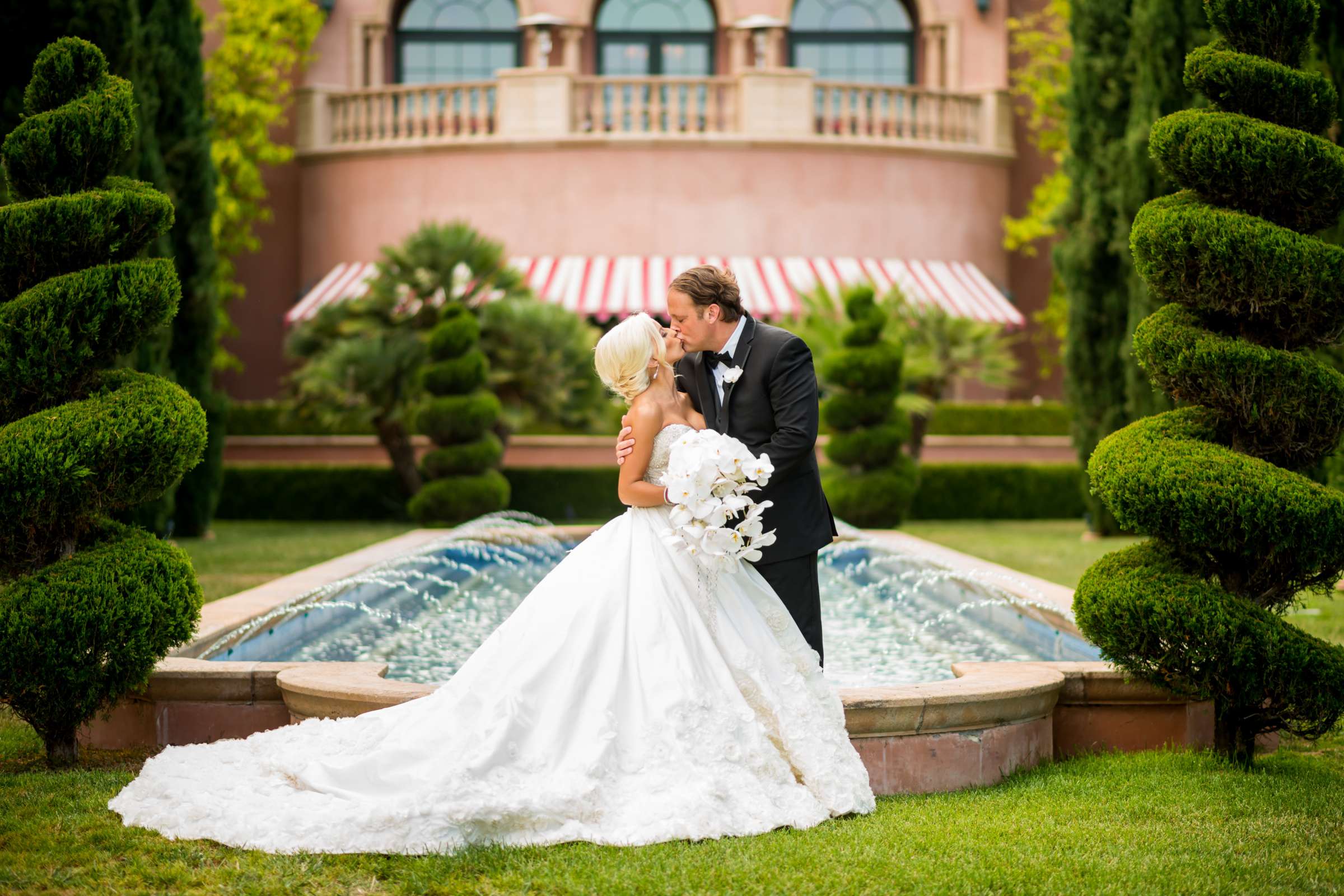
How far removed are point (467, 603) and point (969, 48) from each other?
18.0 m

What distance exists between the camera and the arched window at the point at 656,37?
25797 millimetres

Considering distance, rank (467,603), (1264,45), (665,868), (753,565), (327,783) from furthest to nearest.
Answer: (467,603), (1264,45), (753,565), (327,783), (665,868)

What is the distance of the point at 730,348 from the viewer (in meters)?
5.39

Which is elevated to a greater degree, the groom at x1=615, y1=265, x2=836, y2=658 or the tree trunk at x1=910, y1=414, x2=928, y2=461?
the groom at x1=615, y1=265, x2=836, y2=658

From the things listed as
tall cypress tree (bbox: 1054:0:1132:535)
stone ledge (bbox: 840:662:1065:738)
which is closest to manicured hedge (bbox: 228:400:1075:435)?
tall cypress tree (bbox: 1054:0:1132:535)

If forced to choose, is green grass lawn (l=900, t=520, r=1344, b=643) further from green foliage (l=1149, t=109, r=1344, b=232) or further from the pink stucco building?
the pink stucco building

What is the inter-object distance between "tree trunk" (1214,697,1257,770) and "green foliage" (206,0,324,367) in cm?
1855

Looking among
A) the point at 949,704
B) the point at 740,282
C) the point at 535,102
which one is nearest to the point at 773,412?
the point at 949,704

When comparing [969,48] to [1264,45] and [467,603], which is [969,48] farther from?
[1264,45]

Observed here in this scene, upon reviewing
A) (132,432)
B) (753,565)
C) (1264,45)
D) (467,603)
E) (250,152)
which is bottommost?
(467,603)

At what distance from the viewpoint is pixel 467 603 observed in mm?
10836

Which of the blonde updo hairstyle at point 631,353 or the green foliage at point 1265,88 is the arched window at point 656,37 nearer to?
the green foliage at point 1265,88

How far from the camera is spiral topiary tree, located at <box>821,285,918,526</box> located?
15938 mm

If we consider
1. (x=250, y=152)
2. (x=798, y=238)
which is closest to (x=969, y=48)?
(x=798, y=238)
